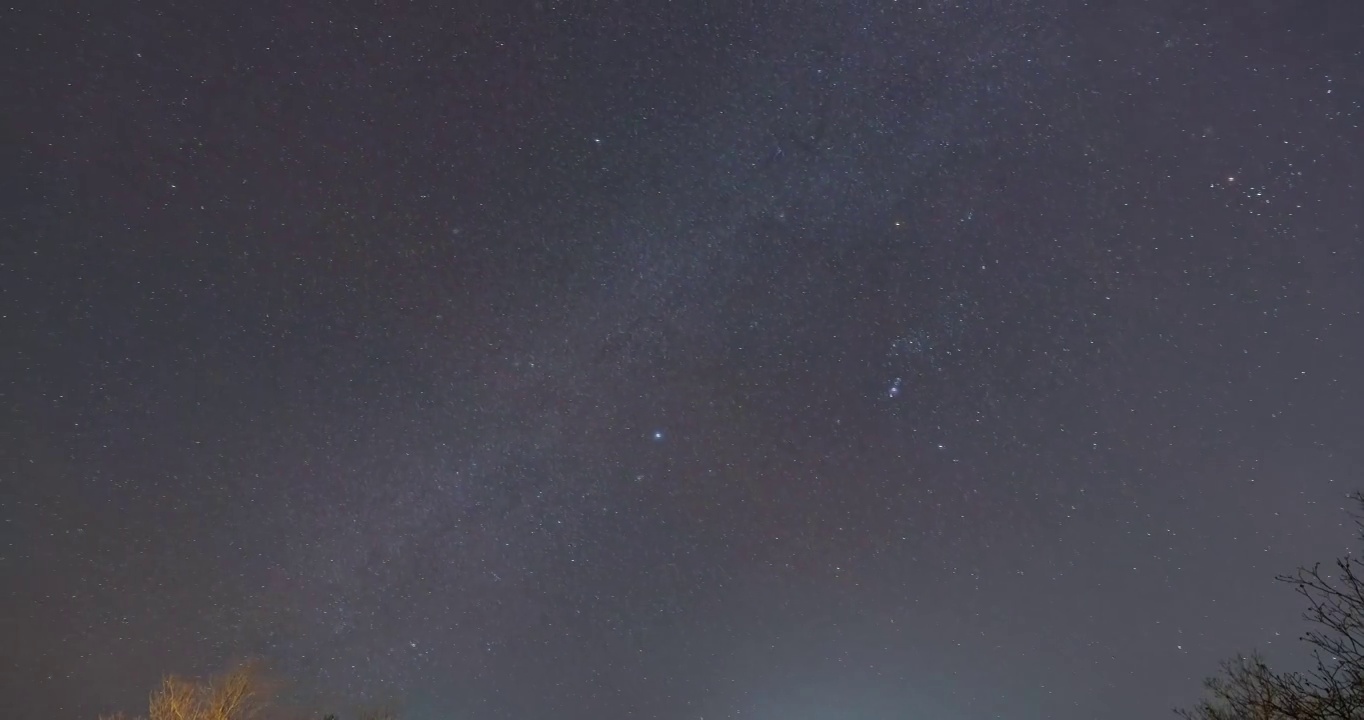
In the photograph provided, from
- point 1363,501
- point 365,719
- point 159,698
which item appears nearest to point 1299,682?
point 1363,501

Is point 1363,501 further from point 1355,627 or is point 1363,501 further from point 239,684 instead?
point 239,684

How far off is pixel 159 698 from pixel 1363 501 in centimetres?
2778

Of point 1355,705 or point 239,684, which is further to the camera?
point 239,684

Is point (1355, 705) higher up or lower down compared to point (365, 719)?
lower down

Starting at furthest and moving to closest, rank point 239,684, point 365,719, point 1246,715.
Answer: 1. point 365,719
2. point 239,684
3. point 1246,715

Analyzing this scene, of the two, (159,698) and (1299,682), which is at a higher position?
(159,698)

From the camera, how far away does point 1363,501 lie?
7609 millimetres

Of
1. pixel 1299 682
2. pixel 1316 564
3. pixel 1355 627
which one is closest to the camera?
pixel 1316 564

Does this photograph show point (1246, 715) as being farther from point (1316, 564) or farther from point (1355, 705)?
point (1316, 564)

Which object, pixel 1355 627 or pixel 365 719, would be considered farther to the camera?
pixel 365 719

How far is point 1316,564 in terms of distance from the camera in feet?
22.5

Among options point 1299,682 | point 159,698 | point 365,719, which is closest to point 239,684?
point 159,698

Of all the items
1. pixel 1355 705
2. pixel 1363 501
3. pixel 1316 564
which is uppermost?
pixel 1363 501

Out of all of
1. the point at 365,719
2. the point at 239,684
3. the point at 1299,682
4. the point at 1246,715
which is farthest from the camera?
the point at 365,719
